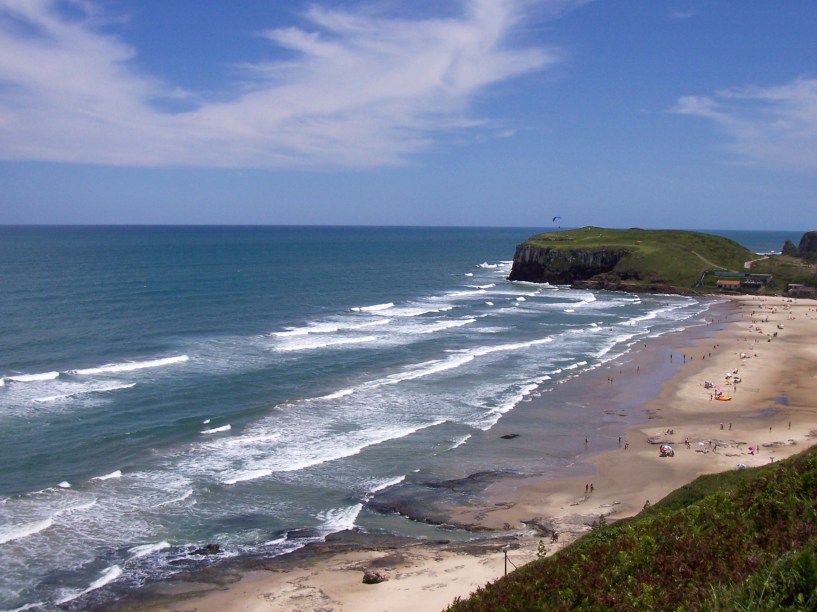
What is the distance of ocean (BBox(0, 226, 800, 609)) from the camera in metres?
26.8

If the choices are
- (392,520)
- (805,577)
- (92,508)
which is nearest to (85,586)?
(92,508)

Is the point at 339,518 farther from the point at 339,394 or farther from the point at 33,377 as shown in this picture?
the point at 33,377

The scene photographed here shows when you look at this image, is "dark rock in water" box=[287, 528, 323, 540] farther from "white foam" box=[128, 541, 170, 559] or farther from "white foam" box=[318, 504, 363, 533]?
"white foam" box=[128, 541, 170, 559]

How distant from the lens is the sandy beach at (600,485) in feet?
75.6


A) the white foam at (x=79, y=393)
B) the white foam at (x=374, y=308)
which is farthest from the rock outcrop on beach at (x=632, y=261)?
the white foam at (x=79, y=393)

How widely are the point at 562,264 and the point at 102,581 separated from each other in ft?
351

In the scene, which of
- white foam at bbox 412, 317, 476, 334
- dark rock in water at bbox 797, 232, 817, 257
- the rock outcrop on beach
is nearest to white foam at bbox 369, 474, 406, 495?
white foam at bbox 412, 317, 476, 334

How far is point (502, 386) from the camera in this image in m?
48.4

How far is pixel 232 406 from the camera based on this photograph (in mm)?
41656

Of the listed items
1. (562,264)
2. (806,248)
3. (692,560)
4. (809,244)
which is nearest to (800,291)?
(809,244)

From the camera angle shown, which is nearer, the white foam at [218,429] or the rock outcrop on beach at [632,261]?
the white foam at [218,429]

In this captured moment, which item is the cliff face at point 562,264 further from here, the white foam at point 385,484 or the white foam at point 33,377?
the white foam at point 385,484

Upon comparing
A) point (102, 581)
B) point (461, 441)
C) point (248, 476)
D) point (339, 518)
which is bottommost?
point (102, 581)

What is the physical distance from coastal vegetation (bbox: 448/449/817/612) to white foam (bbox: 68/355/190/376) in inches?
1492
